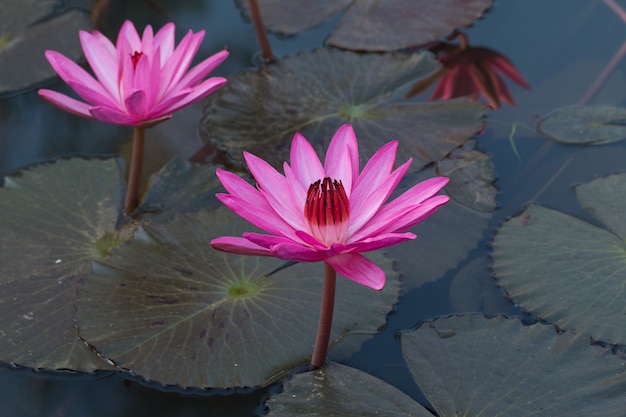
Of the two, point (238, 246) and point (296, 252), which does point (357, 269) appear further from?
point (238, 246)

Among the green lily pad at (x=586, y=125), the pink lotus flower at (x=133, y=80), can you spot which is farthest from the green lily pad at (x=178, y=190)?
the green lily pad at (x=586, y=125)

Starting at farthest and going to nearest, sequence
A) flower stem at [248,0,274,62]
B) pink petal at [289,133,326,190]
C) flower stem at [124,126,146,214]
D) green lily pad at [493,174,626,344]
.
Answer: flower stem at [248,0,274,62], flower stem at [124,126,146,214], green lily pad at [493,174,626,344], pink petal at [289,133,326,190]

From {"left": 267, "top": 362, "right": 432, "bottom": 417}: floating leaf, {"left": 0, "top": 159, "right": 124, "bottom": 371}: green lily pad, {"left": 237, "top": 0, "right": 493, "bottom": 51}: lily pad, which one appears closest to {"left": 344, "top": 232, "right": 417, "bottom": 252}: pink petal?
{"left": 267, "top": 362, "right": 432, "bottom": 417}: floating leaf

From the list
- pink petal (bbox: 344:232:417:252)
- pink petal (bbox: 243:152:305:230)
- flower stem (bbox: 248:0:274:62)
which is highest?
flower stem (bbox: 248:0:274:62)

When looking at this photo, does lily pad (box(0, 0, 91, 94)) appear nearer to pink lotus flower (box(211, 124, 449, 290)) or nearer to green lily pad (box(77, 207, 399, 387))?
green lily pad (box(77, 207, 399, 387))

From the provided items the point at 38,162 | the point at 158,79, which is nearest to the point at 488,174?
the point at 158,79

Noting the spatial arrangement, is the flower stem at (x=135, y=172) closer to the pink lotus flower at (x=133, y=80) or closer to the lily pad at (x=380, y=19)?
the pink lotus flower at (x=133, y=80)

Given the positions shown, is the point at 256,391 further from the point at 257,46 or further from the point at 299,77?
the point at 257,46
